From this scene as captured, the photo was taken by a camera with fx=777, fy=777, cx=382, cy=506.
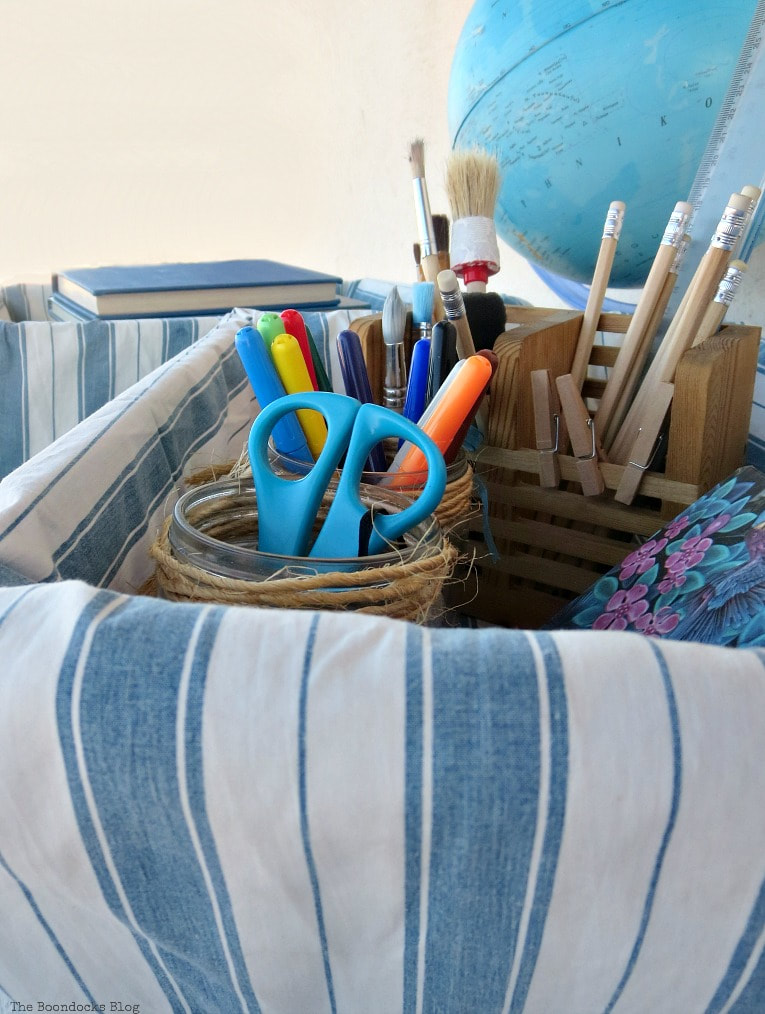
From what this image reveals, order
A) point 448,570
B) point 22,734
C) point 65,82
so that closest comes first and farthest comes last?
point 22,734 < point 448,570 < point 65,82

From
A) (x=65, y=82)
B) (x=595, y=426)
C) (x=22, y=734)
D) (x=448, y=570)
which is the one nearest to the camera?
(x=22, y=734)

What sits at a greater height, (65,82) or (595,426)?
(65,82)

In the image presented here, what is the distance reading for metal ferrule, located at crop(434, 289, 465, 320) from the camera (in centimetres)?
35

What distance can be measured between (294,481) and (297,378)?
0.06 meters

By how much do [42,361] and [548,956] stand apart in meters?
0.52

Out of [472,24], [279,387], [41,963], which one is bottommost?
[41,963]

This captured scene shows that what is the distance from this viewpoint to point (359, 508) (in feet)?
0.85

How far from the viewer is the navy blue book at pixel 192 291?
640mm

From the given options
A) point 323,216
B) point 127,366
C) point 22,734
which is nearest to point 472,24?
point 127,366

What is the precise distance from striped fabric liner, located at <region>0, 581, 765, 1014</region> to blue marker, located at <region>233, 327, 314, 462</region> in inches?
6.0

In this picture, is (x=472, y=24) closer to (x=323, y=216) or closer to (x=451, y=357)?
(x=451, y=357)

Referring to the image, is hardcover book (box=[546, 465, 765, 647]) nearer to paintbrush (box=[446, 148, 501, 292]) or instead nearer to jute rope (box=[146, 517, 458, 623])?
jute rope (box=[146, 517, 458, 623])

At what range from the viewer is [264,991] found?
0.17 metres

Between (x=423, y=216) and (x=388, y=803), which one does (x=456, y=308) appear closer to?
(x=423, y=216)
